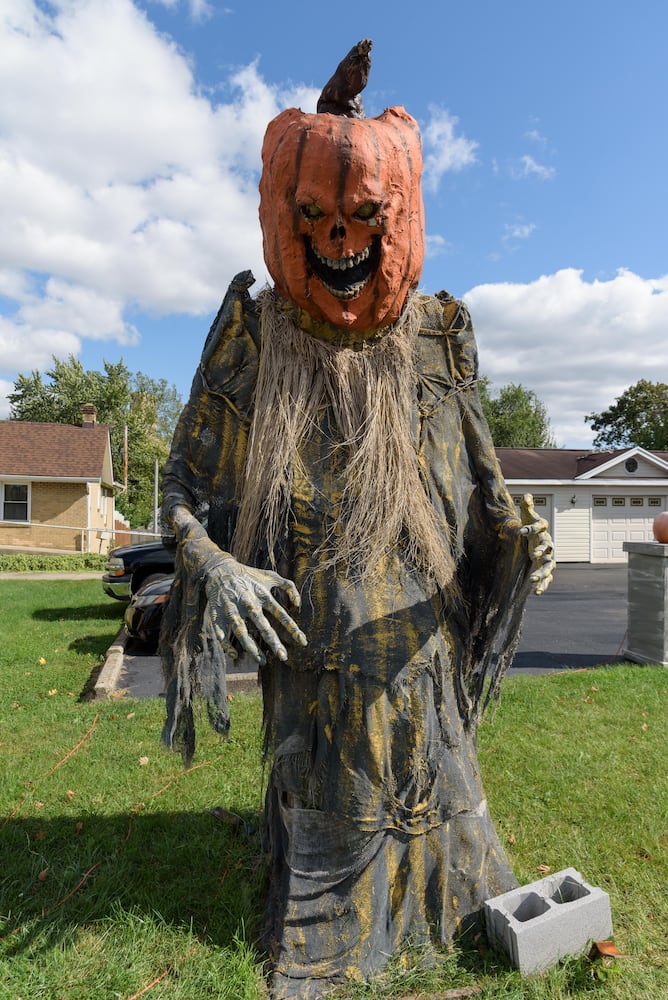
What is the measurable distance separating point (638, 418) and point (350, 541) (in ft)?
132

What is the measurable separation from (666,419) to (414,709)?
3845cm

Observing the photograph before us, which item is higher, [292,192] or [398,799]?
[292,192]

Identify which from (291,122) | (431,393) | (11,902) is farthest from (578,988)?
(291,122)

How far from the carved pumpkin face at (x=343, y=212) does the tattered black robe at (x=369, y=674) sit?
14 centimetres

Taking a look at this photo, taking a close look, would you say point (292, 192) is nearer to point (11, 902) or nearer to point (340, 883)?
point (340, 883)

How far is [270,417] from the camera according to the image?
209cm

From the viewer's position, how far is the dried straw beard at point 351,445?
202 cm

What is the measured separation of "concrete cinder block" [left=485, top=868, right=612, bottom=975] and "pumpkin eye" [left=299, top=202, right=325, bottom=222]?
221cm

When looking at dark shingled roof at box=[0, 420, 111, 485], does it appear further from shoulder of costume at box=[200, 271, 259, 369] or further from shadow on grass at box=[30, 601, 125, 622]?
shoulder of costume at box=[200, 271, 259, 369]

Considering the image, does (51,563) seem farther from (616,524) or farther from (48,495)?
(616,524)

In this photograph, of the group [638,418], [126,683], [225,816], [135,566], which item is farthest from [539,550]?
[638,418]

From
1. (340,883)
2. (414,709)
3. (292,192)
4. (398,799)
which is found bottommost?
(340,883)

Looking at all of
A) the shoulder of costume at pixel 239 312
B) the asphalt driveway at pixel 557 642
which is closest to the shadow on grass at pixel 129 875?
the asphalt driveway at pixel 557 642

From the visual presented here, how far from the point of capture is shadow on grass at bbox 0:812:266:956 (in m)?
2.49
